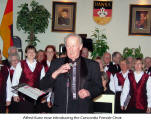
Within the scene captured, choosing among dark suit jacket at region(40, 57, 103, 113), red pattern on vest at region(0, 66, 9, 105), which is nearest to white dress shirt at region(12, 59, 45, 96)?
red pattern on vest at region(0, 66, 9, 105)

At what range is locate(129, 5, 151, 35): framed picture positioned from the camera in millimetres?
9109

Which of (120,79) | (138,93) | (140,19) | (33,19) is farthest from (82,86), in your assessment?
(140,19)

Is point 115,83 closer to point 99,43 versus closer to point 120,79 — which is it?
point 120,79

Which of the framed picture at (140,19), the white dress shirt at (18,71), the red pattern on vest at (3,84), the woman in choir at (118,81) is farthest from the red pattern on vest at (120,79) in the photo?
the framed picture at (140,19)

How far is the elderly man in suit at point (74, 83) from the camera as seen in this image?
2094mm

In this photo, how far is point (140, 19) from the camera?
360 inches

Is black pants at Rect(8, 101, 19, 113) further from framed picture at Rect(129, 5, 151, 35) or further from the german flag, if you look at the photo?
framed picture at Rect(129, 5, 151, 35)

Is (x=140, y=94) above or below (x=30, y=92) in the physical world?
below

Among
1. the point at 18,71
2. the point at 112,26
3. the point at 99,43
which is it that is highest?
the point at 112,26

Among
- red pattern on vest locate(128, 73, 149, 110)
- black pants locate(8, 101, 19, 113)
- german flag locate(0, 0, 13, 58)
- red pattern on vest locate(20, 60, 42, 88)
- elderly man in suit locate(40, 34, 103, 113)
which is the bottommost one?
black pants locate(8, 101, 19, 113)

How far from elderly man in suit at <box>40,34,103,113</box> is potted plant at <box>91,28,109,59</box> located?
6.37 m

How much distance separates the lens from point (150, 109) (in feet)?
13.8

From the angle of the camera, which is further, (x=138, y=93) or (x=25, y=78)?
(x=138, y=93)

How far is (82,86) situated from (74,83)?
0.24 feet
